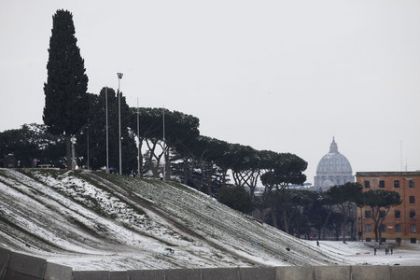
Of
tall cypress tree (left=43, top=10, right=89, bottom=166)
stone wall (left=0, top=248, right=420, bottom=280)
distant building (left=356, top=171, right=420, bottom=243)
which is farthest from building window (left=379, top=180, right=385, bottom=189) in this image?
stone wall (left=0, top=248, right=420, bottom=280)

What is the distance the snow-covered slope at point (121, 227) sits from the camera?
60.5 metres

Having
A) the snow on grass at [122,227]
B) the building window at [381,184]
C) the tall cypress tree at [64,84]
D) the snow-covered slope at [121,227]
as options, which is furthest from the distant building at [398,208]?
the tall cypress tree at [64,84]

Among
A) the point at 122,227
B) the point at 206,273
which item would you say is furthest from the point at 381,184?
the point at 206,273

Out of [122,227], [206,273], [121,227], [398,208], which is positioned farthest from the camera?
[398,208]

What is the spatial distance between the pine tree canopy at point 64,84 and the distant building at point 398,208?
111281mm

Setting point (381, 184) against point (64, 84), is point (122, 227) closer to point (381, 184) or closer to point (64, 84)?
point (64, 84)

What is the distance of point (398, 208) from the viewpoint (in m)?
196

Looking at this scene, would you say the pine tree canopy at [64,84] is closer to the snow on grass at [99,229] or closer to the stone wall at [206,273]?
the snow on grass at [99,229]

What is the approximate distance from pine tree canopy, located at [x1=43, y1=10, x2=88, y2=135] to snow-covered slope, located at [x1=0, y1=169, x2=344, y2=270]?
19.6ft

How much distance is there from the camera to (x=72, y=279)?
30.2 m

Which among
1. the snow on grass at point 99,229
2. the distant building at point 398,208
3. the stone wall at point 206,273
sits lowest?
the stone wall at point 206,273

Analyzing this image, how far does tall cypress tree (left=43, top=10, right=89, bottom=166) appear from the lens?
90688 millimetres

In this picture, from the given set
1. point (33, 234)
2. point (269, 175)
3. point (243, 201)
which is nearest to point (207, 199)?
point (243, 201)

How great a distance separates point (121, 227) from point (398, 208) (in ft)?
424
